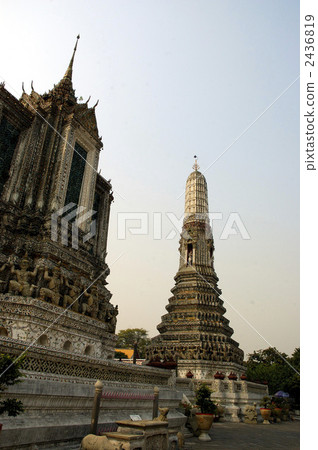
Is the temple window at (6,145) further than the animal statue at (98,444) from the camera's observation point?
Yes

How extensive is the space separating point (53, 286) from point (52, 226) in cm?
382

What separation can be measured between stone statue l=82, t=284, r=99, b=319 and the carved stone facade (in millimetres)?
43

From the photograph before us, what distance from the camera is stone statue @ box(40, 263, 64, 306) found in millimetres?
12977

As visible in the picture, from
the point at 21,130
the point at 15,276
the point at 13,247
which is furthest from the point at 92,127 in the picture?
the point at 15,276

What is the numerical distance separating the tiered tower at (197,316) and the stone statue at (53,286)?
454 inches

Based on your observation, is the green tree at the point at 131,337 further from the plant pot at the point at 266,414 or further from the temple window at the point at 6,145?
the temple window at the point at 6,145

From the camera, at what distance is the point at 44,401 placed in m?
6.63

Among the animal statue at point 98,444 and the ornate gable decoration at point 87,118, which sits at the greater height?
the ornate gable decoration at point 87,118

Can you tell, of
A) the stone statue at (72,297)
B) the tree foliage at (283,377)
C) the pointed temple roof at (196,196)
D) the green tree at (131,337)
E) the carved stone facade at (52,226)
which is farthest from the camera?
the green tree at (131,337)

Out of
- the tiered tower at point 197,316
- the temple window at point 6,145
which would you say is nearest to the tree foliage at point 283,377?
the tiered tower at point 197,316

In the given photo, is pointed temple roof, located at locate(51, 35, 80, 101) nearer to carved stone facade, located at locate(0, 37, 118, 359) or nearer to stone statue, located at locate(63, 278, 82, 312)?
carved stone facade, located at locate(0, 37, 118, 359)

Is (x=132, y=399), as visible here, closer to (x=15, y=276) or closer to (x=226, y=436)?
(x=226, y=436)

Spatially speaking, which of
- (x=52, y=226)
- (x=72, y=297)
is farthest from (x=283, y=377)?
(x=52, y=226)

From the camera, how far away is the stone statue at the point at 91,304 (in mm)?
15038
